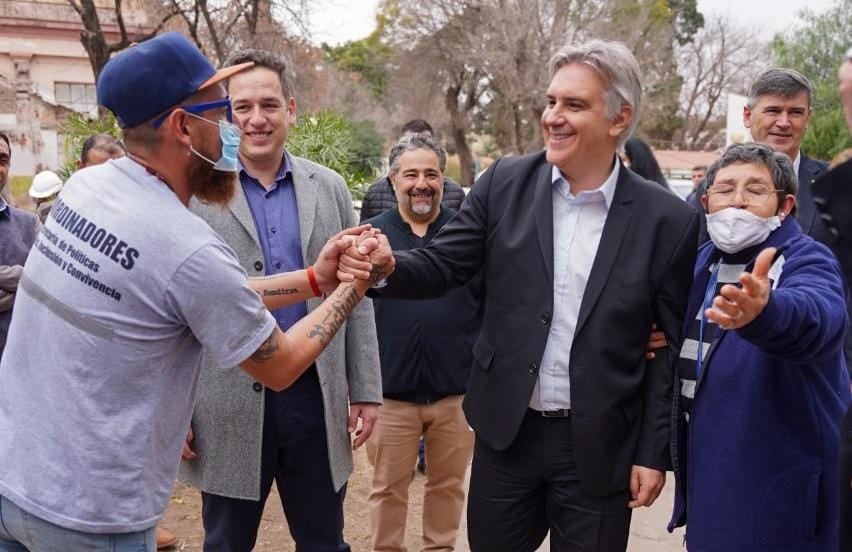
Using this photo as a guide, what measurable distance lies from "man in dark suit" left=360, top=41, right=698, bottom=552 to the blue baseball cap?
3.48 feet

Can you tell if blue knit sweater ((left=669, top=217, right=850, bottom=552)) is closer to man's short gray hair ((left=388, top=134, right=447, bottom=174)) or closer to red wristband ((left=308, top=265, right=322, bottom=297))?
red wristband ((left=308, top=265, right=322, bottom=297))

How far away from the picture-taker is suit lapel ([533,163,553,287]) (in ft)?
8.84

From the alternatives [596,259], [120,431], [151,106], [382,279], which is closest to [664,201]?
[596,259]

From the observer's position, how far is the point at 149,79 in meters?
2.01

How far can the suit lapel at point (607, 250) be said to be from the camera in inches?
103

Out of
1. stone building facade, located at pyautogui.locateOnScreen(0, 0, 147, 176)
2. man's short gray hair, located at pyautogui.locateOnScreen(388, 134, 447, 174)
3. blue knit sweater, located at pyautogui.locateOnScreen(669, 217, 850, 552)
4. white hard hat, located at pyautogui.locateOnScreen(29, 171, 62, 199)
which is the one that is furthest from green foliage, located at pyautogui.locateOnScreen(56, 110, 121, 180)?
stone building facade, located at pyautogui.locateOnScreen(0, 0, 147, 176)

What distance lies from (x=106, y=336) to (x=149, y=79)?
65cm

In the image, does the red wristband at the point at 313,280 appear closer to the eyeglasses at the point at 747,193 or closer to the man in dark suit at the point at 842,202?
the eyeglasses at the point at 747,193

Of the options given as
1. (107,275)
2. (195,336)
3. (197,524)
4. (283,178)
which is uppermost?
(283,178)

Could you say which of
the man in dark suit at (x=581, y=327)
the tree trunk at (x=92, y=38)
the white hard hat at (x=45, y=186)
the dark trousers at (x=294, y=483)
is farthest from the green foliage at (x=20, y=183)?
the man in dark suit at (x=581, y=327)

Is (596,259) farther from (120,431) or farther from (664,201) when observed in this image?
(120,431)

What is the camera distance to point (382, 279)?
2.82 m

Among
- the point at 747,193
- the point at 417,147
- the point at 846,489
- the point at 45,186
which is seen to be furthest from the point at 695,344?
the point at 45,186

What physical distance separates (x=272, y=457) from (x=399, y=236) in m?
1.67
